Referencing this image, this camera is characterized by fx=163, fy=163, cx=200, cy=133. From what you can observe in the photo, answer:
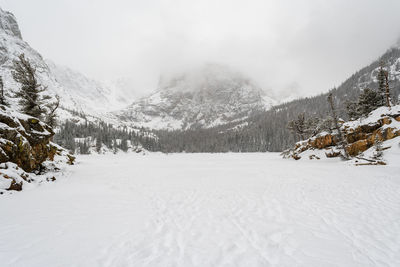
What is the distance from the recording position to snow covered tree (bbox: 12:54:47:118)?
17648 mm

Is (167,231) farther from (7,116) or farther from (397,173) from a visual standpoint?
(397,173)

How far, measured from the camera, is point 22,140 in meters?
10.9

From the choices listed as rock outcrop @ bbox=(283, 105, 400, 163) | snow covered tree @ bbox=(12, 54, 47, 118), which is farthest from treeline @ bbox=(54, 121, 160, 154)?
rock outcrop @ bbox=(283, 105, 400, 163)

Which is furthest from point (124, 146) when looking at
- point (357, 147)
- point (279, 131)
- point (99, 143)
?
point (357, 147)

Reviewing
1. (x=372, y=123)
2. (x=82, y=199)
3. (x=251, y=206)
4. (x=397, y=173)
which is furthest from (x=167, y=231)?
(x=372, y=123)

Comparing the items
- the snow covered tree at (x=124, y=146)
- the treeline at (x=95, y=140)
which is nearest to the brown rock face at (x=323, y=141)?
the treeline at (x=95, y=140)

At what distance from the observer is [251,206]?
7641mm

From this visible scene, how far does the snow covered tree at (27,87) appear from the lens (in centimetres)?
1765

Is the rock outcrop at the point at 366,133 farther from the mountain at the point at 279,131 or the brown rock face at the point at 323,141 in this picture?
the mountain at the point at 279,131

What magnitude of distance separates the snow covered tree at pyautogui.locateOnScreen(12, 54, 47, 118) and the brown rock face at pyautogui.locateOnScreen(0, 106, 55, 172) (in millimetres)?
7808

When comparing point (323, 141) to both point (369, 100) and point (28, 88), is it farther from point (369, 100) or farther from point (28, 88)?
point (28, 88)

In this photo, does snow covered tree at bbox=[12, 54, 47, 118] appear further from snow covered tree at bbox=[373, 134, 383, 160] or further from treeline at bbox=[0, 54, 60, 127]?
snow covered tree at bbox=[373, 134, 383, 160]

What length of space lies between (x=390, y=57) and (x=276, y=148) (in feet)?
655

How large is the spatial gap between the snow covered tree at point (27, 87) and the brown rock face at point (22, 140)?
7.81 meters
